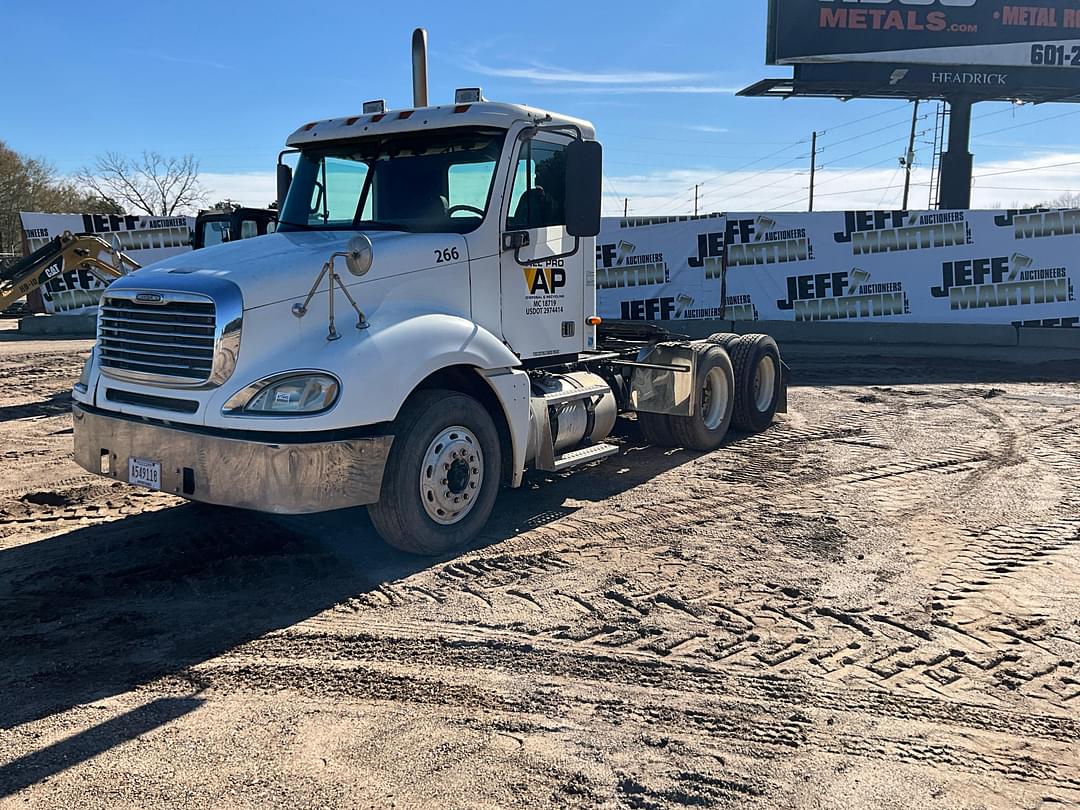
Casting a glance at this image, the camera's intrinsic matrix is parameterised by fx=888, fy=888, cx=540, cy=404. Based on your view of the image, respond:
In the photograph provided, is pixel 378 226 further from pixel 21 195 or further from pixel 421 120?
pixel 21 195

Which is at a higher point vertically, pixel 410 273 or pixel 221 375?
pixel 410 273

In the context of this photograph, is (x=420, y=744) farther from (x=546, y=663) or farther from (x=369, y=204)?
(x=369, y=204)

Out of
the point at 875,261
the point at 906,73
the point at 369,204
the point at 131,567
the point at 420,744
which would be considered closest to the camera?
the point at 420,744

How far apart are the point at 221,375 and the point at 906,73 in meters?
24.5

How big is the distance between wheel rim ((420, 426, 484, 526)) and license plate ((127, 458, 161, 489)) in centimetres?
153

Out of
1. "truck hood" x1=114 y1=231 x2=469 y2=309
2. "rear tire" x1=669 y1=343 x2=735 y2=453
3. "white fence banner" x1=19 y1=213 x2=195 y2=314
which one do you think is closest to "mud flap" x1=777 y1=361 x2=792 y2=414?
"rear tire" x1=669 y1=343 x2=735 y2=453

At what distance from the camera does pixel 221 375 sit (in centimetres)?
502

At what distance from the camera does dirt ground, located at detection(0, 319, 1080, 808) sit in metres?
3.35

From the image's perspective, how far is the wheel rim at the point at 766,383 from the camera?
402 inches

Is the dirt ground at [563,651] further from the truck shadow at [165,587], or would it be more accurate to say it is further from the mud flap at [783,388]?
the mud flap at [783,388]

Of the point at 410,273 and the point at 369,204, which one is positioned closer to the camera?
the point at 410,273

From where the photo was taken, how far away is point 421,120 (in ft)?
20.8

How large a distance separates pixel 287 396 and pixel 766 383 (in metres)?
6.69

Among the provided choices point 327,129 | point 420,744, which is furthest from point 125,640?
point 327,129
